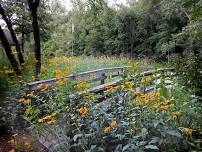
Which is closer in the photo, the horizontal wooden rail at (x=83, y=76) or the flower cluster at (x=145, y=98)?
the flower cluster at (x=145, y=98)

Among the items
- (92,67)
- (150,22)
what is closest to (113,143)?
(92,67)

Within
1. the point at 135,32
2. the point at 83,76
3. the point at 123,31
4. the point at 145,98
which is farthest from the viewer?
the point at 123,31

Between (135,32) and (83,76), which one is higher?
(135,32)

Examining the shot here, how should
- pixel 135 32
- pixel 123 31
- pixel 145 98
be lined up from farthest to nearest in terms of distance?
pixel 123 31 → pixel 135 32 → pixel 145 98

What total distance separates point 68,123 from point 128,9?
23815 millimetres

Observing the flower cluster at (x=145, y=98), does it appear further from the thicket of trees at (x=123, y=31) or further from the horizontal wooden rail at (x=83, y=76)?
the thicket of trees at (x=123, y=31)

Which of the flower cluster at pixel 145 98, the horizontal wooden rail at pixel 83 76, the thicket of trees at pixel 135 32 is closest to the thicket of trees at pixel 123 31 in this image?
the thicket of trees at pixel 135 32

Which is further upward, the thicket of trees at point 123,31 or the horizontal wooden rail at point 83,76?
the thicket of trees at point 123,31

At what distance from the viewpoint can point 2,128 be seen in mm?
5438

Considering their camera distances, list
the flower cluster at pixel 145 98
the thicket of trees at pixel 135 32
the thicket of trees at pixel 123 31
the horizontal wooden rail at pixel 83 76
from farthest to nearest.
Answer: the thicket of trees at pixel 135 32 < the thicket of trees at pixel 123 31 < the horizontal wooden rail at pixel 83 76 < the flower cluster at pixel 145 98

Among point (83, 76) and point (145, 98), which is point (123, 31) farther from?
point (145, 98)

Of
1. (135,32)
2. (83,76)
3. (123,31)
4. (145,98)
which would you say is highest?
(123,31)

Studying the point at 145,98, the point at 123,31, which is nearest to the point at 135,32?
the point at 123,31

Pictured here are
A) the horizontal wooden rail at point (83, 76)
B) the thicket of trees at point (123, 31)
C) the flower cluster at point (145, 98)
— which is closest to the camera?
the flower cluster at point (145, 98)
